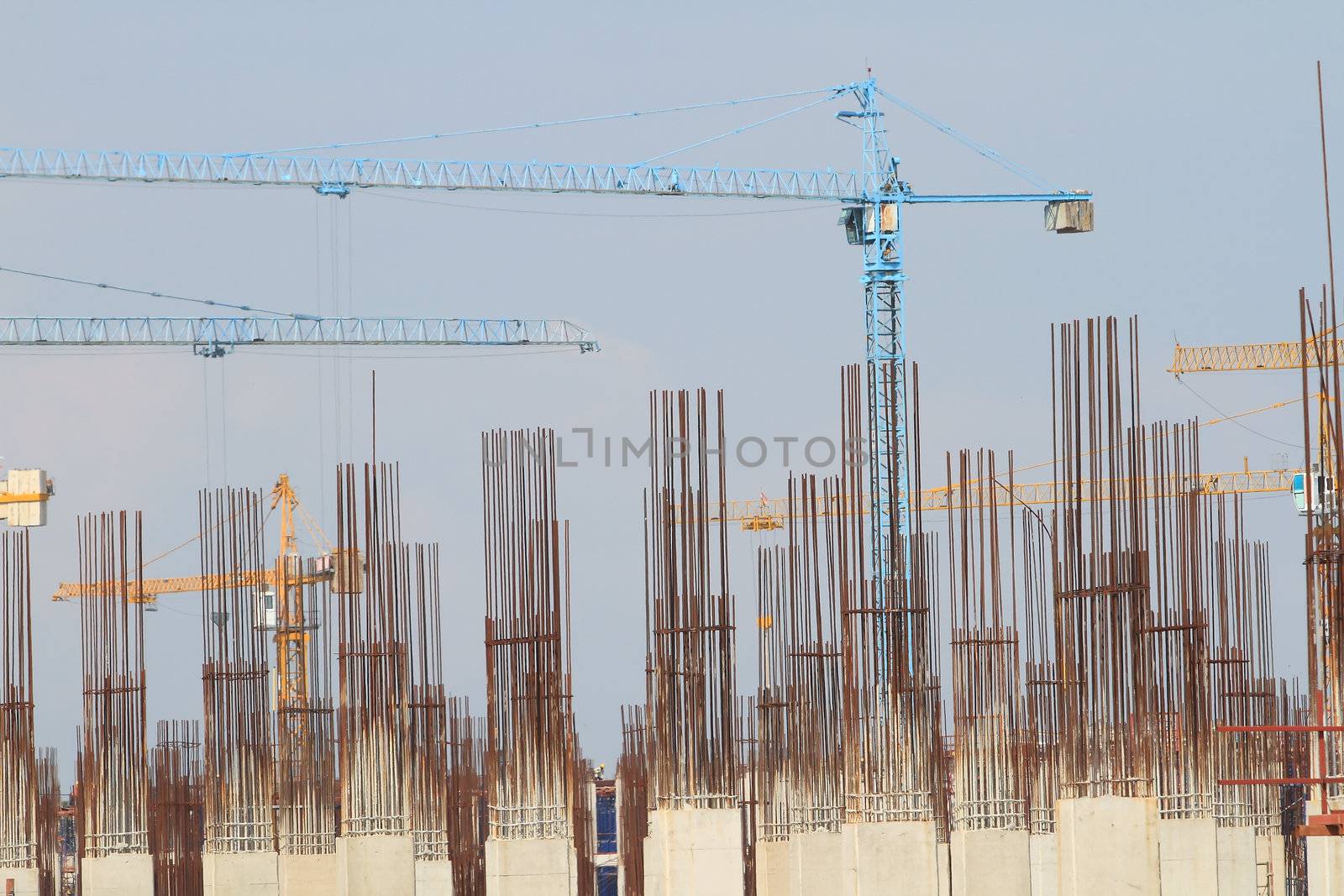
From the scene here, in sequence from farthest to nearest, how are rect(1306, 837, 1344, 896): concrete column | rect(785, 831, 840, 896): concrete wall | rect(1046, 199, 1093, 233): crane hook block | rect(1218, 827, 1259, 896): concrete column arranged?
1. rect(1046, 199, 1093, 233): crane hook block
2. rect(785, 831, 840, 896): concrete wall
3. rect(1218, 827, 1259, 896): concrete column
4. rect(1306, 837, 1344, 896): concrete column

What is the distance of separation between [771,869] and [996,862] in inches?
159

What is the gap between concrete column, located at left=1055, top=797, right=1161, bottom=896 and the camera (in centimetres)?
1798

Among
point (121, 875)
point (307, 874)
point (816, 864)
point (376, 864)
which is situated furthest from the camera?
point (121, 875)

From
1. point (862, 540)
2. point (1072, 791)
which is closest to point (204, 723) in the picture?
point (862, 540)

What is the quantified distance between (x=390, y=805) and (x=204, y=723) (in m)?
3.22

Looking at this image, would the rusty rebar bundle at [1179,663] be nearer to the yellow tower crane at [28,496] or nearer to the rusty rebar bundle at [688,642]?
the rusty rebar bundle at [688,642]

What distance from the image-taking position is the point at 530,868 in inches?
790

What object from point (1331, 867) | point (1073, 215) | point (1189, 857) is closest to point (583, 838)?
point (1189, 857)

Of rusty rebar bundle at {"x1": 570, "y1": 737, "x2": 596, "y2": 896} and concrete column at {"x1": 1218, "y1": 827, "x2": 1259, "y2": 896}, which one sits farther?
rusty rebar bundle at {"x1": 570, "y1": 737, "x2": 596, "y2": 896}

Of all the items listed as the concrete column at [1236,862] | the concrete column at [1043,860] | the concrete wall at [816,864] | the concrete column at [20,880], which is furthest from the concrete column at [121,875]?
the concrete column at [1236,862]

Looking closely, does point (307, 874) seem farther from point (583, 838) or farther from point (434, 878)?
point (583, 838)

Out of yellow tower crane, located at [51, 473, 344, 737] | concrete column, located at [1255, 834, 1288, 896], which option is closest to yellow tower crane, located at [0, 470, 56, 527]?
yellow tower crane, located at [51, 473, 344, 737]

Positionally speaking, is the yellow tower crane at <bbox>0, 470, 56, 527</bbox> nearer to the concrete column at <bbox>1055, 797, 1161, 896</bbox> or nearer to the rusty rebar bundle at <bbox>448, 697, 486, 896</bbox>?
the rusty rebar bundle at <bbox>448, 697, 486, 896</bbox>

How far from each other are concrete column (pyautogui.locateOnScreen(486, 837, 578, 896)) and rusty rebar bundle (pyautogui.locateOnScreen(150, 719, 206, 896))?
26.0 feet
